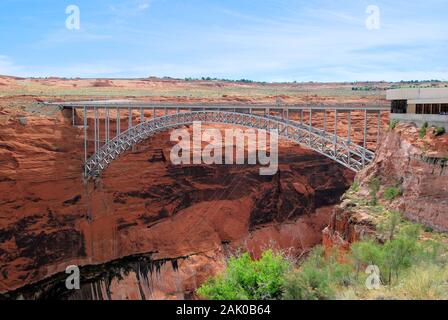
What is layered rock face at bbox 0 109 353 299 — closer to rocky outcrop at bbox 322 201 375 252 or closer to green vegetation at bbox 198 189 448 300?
rocky outcrop at bbox 322 201 375 252

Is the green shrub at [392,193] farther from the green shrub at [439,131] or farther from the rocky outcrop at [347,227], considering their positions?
the green shrub at [439,131]

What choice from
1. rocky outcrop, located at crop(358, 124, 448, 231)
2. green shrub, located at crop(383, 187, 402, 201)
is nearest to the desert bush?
rocky outcrop, located at crop(358, 124, 448, 231)

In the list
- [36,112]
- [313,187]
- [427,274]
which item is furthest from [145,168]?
[427,274]

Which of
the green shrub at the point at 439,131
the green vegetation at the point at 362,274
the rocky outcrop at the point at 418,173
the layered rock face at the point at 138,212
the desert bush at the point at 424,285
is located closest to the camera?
the desert bush at the point at 424,285

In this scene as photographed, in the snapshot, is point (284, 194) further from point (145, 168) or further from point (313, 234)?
point (145, 168)

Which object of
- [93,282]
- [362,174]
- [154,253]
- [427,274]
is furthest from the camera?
[154,253]

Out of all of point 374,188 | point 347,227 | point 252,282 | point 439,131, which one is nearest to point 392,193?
point 374,188

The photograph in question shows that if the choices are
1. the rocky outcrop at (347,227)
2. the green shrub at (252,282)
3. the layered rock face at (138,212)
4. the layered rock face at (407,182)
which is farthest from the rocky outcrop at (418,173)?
the layered rock face at (138,212)
